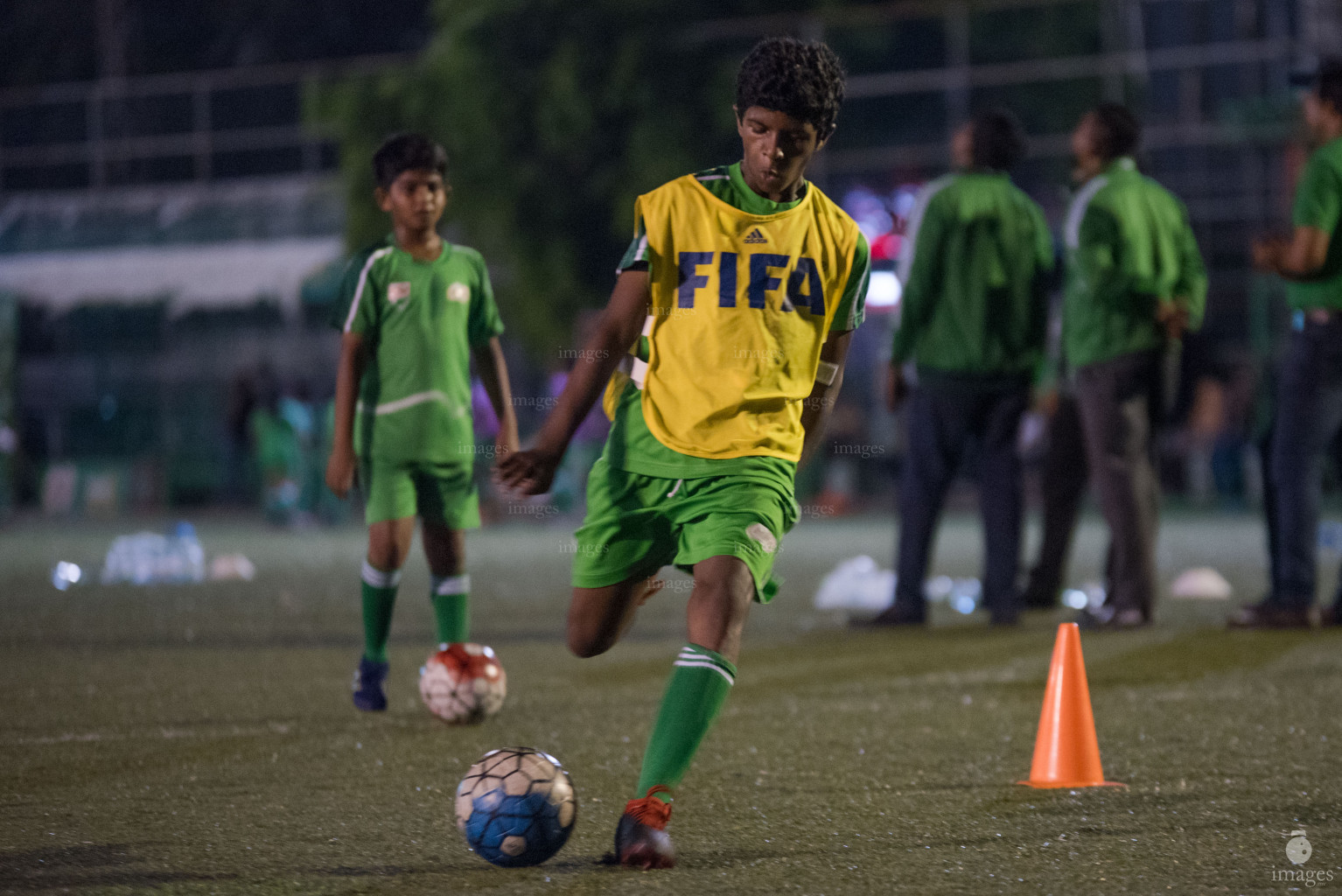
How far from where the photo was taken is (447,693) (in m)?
6.12

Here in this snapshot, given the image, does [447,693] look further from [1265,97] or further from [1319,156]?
[1265,97]

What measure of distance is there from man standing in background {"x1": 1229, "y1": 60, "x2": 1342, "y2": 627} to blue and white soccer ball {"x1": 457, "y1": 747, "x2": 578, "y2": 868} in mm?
5460

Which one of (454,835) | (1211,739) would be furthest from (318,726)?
(1211,739)

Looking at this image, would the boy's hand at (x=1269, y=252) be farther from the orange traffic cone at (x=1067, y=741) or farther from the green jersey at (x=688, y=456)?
the green jersey at (x=688, y=456)

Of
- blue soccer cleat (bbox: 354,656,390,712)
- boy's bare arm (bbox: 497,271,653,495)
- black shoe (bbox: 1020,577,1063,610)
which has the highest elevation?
boy's bare arm (bbox: 497,271,653,495)

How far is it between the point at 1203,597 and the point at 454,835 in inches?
298

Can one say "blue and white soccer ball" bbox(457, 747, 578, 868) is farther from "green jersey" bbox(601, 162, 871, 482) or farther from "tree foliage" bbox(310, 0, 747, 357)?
"tree foliage" bbox(310, 0, 747, 357)

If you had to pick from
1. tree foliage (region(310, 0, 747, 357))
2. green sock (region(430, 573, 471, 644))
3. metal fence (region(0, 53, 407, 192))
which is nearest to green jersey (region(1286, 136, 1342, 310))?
green sock (region(430, 573, 471, 644))

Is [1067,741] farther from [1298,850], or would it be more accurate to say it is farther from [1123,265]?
[1123,265]

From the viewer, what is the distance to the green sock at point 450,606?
6684 millimetres

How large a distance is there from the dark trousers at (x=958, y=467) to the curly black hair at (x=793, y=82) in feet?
16.6

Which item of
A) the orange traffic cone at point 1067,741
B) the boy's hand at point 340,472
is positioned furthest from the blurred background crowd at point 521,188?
the orange traffic cone at point 1067,741

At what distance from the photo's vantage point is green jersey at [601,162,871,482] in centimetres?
427

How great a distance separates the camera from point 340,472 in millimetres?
6371
